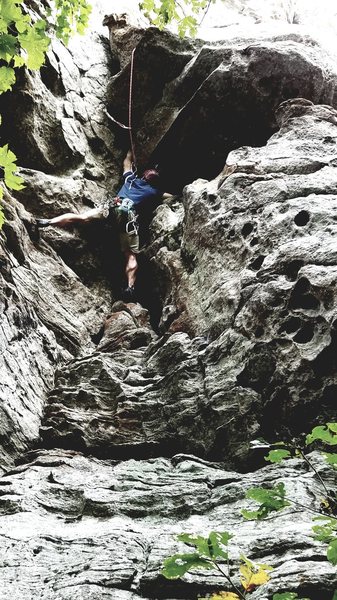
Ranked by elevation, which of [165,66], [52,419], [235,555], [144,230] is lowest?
[235,555]

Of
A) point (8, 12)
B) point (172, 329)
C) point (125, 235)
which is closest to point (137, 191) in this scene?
point (125, 235)

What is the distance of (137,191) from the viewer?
13.3 metres

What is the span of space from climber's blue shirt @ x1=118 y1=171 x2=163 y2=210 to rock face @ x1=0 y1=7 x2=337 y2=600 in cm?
51

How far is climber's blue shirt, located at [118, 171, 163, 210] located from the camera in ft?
43.4

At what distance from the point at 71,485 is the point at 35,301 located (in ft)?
13.9

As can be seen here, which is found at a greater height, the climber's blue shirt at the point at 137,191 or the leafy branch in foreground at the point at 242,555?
the climber's blue shirt at the point at 137,191

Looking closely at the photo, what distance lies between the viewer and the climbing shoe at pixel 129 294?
11607mm

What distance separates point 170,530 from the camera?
5.02 meters

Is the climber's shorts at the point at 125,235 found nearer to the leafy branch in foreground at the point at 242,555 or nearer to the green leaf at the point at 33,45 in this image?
the green leaf at the point at 33,45

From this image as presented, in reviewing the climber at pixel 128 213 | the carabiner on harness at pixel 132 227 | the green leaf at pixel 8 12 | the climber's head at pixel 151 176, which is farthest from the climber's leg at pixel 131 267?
the green leaf at pixel 8 12

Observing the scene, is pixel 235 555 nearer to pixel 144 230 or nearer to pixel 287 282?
pixel 287 282

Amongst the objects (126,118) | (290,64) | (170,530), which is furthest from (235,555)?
(126,118)

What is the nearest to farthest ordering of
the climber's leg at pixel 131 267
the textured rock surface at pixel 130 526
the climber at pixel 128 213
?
the textured rock surface at pixel 130 526 → the climber at pixel 128 213 → the climber's leg at pixel 131 267

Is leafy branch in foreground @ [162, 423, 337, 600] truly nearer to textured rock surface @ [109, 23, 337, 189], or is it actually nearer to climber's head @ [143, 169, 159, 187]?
climber's head @ [143, 169, 159, 187]
